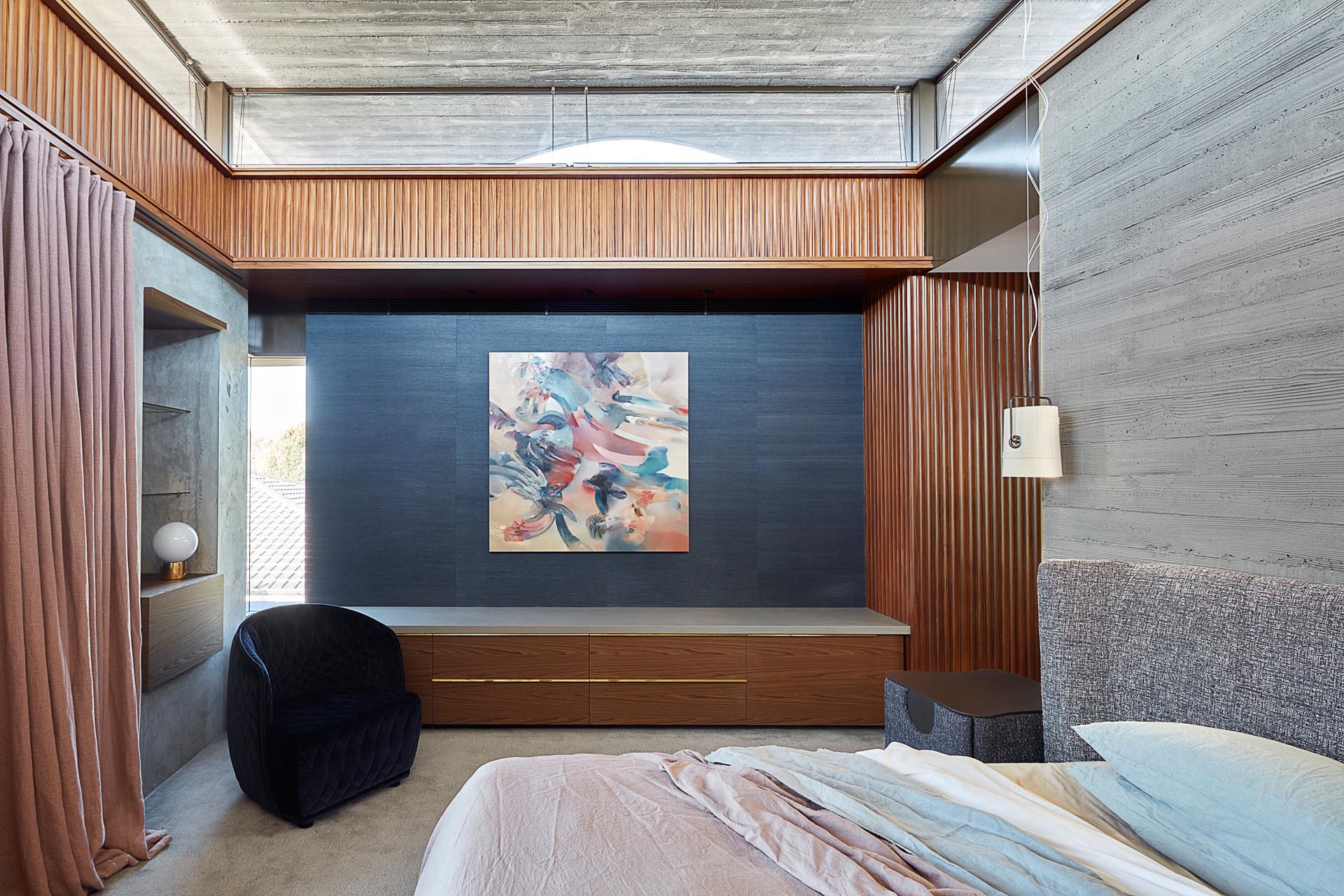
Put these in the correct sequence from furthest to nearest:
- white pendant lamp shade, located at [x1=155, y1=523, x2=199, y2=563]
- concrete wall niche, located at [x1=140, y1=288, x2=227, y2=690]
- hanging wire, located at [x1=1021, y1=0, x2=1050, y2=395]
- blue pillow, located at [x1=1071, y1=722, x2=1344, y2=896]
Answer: concrete wall niche, located at [x1=140, y1=288, x2=227, y2=690], white pendant lamp shade, located at [x1=155, y1=523, x2=199, y2=563], hanging wire, located at [x1=1021, y1=0, x2=1050, y2=395], blue pillow, located at [x1=1071, y1=722, x2=1344, y2=896]

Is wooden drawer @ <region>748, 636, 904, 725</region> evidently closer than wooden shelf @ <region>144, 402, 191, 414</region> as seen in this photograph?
No

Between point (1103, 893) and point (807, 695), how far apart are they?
7.87 feet

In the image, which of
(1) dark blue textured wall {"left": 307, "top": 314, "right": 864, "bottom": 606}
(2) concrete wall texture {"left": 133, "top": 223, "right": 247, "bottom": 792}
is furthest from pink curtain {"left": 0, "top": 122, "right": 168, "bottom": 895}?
(1) dark blue textured wall {"left": 307, "top": 314, "right": 864, "bottom": 606}

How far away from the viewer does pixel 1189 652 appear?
1.74 metres

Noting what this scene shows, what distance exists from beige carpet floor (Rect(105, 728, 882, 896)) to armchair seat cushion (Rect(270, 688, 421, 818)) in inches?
4.2

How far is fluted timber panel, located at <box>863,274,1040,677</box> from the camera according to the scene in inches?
133

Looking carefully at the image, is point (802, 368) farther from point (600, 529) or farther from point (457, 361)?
point (457, 361)

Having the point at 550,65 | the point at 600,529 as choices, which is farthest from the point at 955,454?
the point at 550,65

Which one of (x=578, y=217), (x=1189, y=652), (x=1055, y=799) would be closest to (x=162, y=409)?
(x=578, y=217)

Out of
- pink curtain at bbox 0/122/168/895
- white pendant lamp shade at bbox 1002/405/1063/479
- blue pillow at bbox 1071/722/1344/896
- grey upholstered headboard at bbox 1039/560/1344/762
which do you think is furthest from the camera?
white pendant lamp shade at bbox 1002/405/1063/479

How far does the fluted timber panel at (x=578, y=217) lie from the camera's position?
3.39m

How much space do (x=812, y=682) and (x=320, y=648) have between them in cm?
233

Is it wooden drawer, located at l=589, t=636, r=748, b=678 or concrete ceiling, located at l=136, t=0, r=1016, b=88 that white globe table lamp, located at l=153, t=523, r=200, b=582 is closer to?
wooden drawer, located at l=589, t=636, r=748, b=678

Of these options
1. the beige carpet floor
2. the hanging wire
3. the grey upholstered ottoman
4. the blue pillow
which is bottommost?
the beige carpet floor
